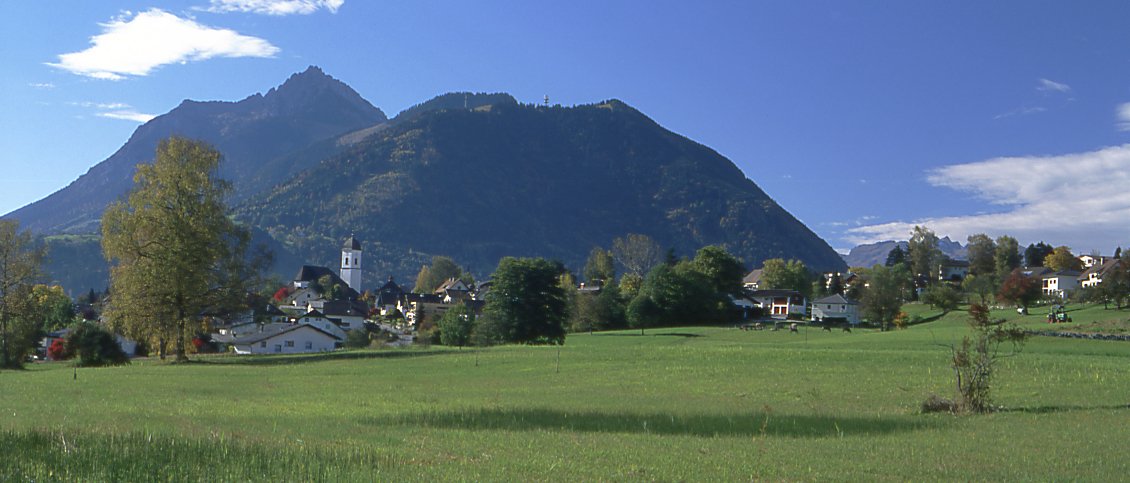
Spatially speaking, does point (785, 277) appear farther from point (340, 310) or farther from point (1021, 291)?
point (340, 310)

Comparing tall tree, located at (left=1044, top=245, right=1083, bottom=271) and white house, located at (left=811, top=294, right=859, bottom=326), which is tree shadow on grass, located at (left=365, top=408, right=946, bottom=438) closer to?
white house, located at (left=811, top=294, right=859, bottom=326)

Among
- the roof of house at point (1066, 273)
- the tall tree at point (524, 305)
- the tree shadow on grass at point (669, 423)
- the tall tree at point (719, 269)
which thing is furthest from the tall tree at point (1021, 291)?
the tree shadow on grass at point (669, 423)

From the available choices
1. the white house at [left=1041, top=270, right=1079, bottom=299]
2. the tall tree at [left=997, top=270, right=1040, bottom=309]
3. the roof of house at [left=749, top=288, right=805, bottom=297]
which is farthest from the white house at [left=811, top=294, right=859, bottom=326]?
the white house at [left=1041, top=270, right=1079, bottom=299]

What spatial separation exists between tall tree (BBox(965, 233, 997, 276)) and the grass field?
473ft

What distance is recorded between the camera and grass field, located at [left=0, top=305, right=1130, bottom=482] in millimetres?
14133

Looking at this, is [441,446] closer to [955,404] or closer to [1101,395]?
[955,404]

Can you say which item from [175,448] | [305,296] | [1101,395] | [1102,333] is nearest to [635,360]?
[1101,395]

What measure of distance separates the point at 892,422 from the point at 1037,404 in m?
Answer: 7.86

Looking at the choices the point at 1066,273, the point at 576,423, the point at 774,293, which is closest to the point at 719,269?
the point at 774,293

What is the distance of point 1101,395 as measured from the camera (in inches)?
1184

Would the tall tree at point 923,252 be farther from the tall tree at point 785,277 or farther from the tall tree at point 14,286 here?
the tall tree at point 14,286

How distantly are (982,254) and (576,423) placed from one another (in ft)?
597

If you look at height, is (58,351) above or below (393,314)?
below

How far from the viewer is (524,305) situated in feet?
281
